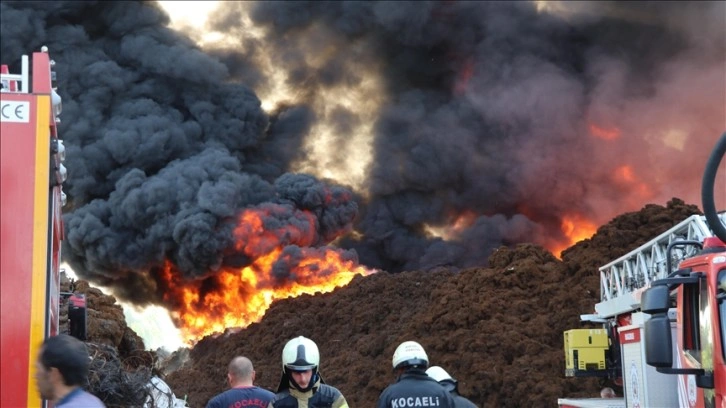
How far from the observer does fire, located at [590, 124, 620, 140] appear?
34.4 m

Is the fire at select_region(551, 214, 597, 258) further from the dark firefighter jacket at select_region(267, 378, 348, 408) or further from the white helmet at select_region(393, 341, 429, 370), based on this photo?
the dark firefighter jacket at select_region(267, 378, 348, 408)

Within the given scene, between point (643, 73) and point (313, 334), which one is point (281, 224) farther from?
A: point (643, 73)

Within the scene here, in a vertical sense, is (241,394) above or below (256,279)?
below

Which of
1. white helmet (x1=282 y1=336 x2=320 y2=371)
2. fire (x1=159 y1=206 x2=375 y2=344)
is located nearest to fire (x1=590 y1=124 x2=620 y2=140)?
fire (x1=159 y1=206 x2=375 y2=344)

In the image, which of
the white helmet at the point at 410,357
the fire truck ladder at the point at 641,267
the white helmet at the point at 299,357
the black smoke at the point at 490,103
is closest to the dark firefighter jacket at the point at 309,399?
the white helmet at the point at 299,357

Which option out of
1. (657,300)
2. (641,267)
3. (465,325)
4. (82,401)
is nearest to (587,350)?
(641,267)

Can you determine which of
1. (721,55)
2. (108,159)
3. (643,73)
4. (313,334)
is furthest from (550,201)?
(108,159)

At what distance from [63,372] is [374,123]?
34.3 m

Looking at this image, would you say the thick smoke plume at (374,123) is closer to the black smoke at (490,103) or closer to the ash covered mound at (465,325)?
the black smoke at (490,103)

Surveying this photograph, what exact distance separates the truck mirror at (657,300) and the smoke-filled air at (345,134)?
81.9 feet

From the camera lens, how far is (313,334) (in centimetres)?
2611

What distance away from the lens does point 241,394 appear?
640 centimetres

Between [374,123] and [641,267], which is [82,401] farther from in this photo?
[374,123]

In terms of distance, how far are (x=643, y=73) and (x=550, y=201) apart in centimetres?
584
